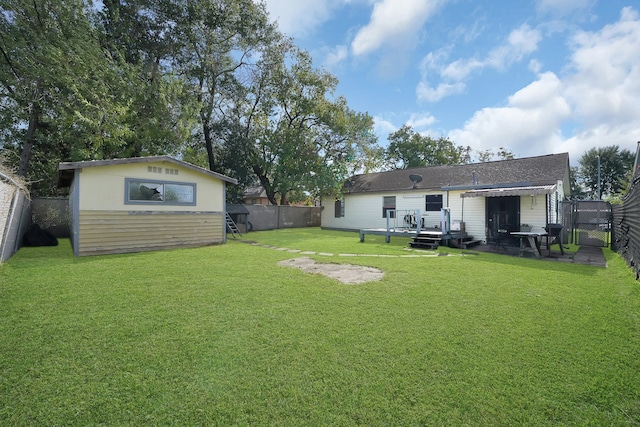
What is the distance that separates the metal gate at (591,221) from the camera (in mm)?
10422

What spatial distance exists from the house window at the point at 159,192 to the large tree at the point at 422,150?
2580cm

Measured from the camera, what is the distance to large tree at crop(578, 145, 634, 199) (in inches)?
1115

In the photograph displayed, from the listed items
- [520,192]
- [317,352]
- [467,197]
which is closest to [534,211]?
[520,192]

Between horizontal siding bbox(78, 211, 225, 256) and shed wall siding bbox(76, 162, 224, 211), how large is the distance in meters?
0.24

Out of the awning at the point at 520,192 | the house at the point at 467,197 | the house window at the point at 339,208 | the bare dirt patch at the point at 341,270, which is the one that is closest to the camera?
the bare dirt patch at the point at 341,270

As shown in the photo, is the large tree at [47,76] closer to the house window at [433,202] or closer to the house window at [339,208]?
the house window at [339,208]

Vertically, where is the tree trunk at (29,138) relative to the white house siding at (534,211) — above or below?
above

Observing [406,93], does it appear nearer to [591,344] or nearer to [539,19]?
[539,19]

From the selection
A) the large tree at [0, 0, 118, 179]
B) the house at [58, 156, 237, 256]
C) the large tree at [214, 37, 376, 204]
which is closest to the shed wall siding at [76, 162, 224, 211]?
the house at [58, 156, 237, 256]

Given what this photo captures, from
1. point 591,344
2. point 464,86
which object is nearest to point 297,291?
point 591,344

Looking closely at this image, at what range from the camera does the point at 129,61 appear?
15.6 meters

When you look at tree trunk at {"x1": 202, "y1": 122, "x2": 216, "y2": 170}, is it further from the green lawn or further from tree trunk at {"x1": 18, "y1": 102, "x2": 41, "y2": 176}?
the green lawn

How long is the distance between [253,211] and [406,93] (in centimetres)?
1241

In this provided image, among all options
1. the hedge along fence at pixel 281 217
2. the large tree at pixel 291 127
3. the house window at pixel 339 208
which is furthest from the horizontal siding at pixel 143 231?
the house window at pixel 339 208
